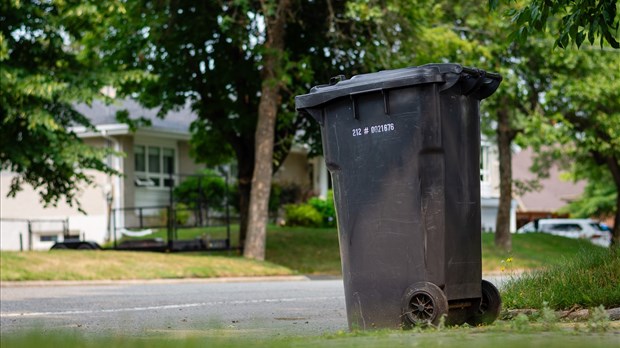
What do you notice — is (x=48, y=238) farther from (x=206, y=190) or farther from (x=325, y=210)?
(x=325, y=210)

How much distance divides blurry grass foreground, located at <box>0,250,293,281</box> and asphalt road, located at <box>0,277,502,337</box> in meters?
1.26

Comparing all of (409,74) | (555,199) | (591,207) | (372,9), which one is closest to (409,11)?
(372,9)

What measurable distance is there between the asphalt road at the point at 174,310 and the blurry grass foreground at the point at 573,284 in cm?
166

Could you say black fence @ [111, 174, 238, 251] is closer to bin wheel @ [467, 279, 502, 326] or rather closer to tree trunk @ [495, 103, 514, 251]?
tree trunk @ [495, 103, 514, 251]

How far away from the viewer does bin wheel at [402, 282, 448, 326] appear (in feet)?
25.2

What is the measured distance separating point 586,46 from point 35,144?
17.7 m

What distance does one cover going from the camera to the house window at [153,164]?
39938 millimetres

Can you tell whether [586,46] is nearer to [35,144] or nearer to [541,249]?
[541,249]

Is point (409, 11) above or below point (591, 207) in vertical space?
above

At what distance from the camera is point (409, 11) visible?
2672 cm

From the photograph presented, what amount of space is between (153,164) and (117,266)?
18.6 meters

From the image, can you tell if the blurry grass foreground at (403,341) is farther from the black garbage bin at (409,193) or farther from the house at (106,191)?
the house at (106,191)

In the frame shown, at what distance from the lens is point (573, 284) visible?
372 inches

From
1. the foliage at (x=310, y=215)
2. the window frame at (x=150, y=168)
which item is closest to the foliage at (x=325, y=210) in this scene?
the foliage at (x=310, y=215)
